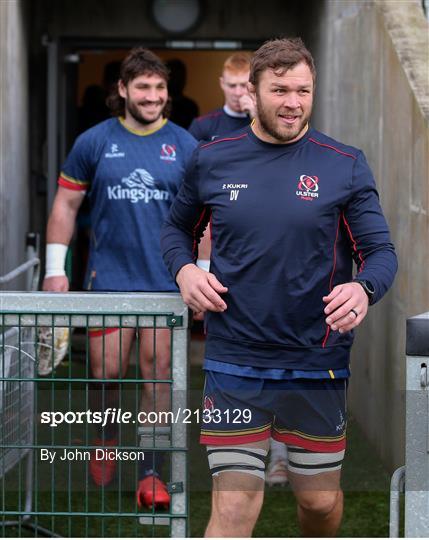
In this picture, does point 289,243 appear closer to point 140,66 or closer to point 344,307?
point 344,307

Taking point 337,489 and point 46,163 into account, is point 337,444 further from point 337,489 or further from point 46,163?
point 46,163

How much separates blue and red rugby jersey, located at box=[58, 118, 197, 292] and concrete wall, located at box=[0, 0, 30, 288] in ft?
6.40

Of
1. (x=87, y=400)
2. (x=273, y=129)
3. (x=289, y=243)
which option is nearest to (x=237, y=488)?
(x=87, y=400)

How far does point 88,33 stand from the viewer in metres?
9.99

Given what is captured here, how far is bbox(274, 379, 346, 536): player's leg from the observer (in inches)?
165

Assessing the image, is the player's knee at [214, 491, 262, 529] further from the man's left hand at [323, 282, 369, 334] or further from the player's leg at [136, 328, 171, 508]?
the man's left hand at [323, 282, 369, 334]

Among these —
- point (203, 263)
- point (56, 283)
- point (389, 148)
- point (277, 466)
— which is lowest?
point (277, 466)

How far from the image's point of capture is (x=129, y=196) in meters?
6.04

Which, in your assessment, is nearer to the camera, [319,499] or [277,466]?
[319,499]

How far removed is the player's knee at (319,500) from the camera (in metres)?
4.32

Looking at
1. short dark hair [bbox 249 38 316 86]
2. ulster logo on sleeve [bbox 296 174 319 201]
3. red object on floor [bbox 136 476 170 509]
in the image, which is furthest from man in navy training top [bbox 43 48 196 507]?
ulster logo on sleeve [bbox 296 174 319 201]

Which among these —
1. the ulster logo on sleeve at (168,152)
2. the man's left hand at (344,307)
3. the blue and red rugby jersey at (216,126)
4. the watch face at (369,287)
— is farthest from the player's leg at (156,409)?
the blue and red rugby jersey at (216,126)

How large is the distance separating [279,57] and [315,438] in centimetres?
124

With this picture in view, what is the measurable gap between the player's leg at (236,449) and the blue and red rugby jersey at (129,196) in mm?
1960
